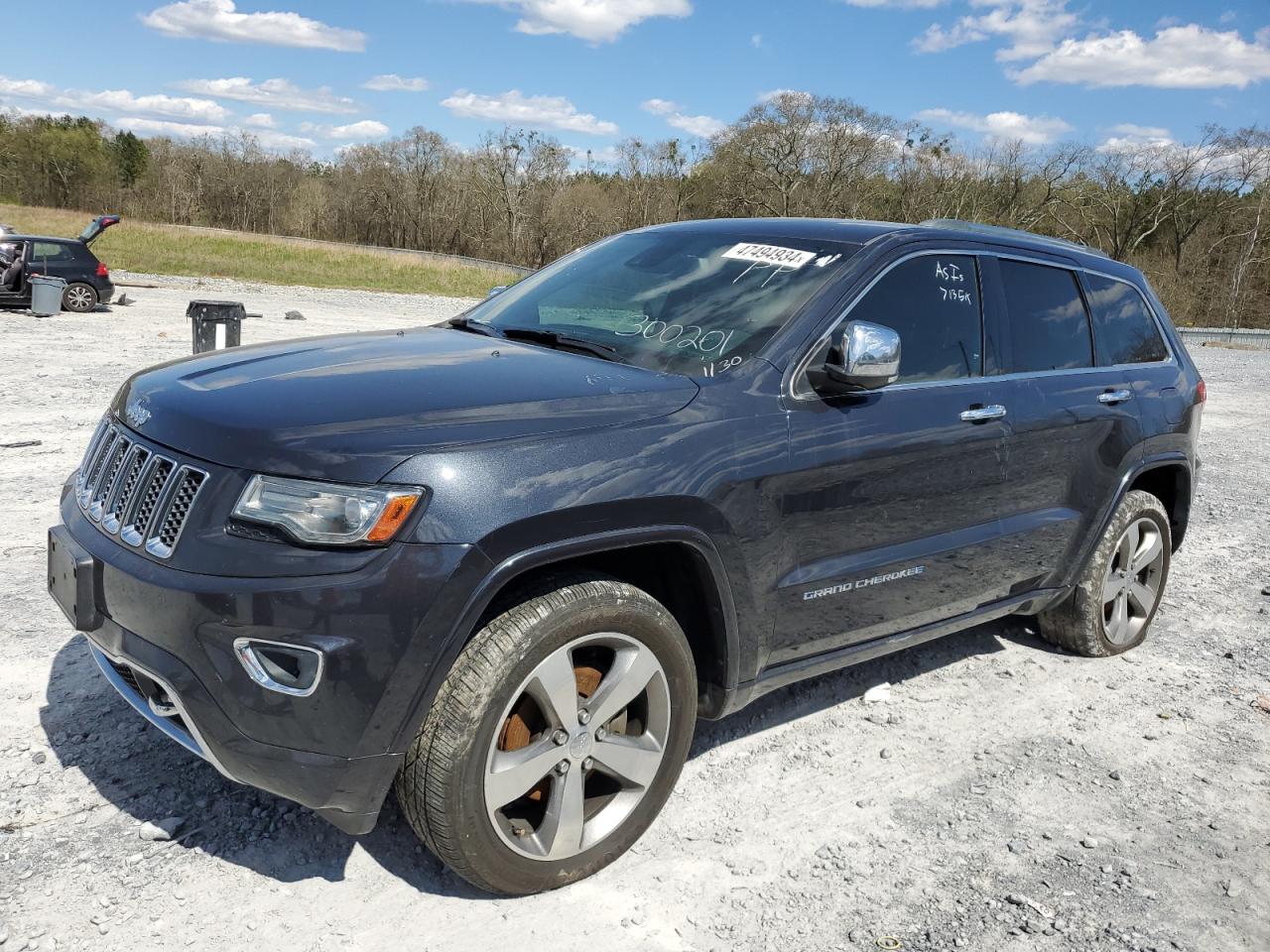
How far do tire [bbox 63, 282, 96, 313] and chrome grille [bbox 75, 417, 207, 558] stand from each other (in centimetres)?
1785

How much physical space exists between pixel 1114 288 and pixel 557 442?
350 cm

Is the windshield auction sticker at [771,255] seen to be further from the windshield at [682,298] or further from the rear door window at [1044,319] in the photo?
the rear door window at [1044,319]

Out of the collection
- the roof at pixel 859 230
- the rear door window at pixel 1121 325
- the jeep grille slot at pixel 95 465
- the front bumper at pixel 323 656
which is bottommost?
the front bumper at pixel 323 656

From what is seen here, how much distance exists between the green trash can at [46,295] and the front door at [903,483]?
17962mm

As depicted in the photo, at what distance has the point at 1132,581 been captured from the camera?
5.07 meters

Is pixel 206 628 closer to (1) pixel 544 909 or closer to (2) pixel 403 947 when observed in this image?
(2) pixel 403 947

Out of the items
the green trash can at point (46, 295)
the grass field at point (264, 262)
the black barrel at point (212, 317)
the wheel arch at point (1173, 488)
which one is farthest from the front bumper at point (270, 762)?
the grass field at point (264, 262)

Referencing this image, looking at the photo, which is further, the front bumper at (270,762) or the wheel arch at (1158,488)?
the wheel arch at (1158,488)

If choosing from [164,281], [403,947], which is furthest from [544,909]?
[164,281]

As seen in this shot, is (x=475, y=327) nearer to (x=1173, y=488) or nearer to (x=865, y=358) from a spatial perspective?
(x=865, y=358)

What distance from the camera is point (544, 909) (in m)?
2.82

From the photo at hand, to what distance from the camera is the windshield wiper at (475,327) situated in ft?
12.7

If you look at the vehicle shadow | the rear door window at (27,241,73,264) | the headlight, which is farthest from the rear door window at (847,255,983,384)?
the rear door window at (27,241,73,264)

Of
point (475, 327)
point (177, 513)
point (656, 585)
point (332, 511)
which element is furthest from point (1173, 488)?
point (177, 513)
